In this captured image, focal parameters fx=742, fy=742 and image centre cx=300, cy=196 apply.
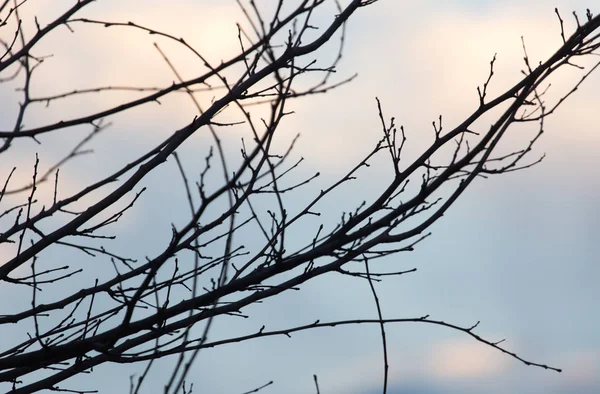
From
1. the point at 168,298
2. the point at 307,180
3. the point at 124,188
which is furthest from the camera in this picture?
the point at 307,180

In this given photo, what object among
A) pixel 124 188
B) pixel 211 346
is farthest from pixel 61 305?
pixel 211 346

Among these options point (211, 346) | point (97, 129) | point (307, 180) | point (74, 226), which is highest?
point (97, 129)

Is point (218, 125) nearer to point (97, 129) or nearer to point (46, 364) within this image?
point (97, 129)

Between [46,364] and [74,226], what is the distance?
0.73m

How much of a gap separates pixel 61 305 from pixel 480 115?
238 cm

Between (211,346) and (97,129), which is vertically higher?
(97,129)

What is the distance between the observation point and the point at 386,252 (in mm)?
3416

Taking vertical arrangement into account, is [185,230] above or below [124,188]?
below

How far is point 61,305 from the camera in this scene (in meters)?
3.97

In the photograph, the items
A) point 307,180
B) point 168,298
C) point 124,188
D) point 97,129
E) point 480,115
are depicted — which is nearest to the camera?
point 480,115

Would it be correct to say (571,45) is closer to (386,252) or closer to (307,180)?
(386,252)

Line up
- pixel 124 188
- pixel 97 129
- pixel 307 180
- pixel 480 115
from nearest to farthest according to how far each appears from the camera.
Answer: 1. pixel 480 115
2. pixel 124 188
3. pixel 307 180
4. pixel 97 129

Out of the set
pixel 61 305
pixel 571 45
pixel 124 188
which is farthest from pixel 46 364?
pixel 571 45

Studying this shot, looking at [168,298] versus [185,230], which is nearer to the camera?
[185,230]
